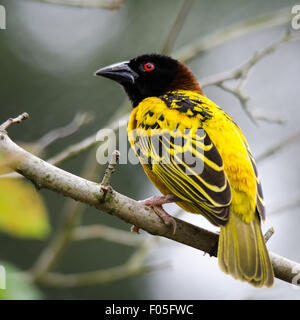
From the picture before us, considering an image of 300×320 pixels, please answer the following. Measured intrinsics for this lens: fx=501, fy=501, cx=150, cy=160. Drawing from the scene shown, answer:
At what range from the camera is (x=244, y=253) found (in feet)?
10.4

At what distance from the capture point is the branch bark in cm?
283

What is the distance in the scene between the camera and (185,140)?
358 centimetres

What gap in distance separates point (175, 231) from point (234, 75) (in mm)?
1561

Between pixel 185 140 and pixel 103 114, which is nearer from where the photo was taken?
pixel 185 140

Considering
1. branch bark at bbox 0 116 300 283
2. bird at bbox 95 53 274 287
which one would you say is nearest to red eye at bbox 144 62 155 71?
bird at bbox 95 53 274 287

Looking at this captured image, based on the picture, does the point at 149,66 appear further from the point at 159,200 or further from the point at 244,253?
the point at 244,253

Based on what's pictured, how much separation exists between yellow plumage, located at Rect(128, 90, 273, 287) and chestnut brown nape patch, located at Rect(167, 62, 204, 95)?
0.68m

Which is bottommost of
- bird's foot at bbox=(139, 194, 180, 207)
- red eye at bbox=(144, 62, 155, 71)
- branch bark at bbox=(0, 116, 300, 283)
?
branch bark at bbox=(0, 116, 300, 283)

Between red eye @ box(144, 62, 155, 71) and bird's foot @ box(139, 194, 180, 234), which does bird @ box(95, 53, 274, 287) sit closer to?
bird's foot @ box(139, 194, 180, 234)

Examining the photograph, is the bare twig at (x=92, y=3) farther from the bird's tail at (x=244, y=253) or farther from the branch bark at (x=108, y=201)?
the bird's tail at (x=244, y=253)

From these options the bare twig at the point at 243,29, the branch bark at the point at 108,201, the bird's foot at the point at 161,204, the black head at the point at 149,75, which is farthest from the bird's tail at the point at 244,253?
the bare twig at the point at 243,29

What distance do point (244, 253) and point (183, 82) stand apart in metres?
2.11
